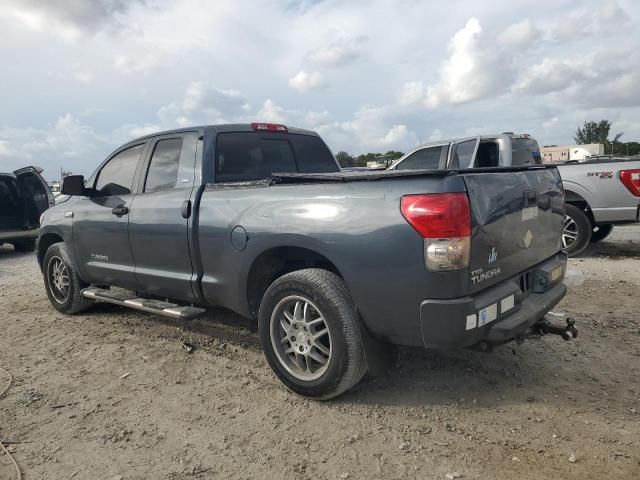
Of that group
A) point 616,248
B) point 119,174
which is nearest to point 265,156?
point 119,174

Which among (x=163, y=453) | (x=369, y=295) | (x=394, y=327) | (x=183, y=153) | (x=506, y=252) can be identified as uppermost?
(x=183, y=153)

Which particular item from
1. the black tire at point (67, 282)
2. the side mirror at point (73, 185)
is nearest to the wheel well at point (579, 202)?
the side mirror at point (73, 185)

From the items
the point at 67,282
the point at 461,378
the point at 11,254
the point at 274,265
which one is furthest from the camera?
the point at 11,254

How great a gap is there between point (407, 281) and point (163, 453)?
1.66 metres

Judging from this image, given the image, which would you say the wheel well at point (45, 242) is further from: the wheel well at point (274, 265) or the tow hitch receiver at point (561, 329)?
the tow hitch receiver at point (561, 329)

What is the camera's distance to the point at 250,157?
4.47 m

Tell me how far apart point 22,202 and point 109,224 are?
708 cm

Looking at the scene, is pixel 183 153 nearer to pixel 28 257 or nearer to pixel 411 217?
pixel 411 217

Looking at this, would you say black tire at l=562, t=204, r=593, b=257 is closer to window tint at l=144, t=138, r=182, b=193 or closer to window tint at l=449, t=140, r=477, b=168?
window tint at l=449, t=140, r=477, b=168

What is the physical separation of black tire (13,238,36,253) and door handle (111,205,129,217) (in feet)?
24.0

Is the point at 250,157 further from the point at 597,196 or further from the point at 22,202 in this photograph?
the point at 22,202

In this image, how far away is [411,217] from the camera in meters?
2.78

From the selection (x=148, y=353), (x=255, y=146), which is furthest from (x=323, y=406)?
(x=255, y=146)

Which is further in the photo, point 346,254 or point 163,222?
point 163,222
